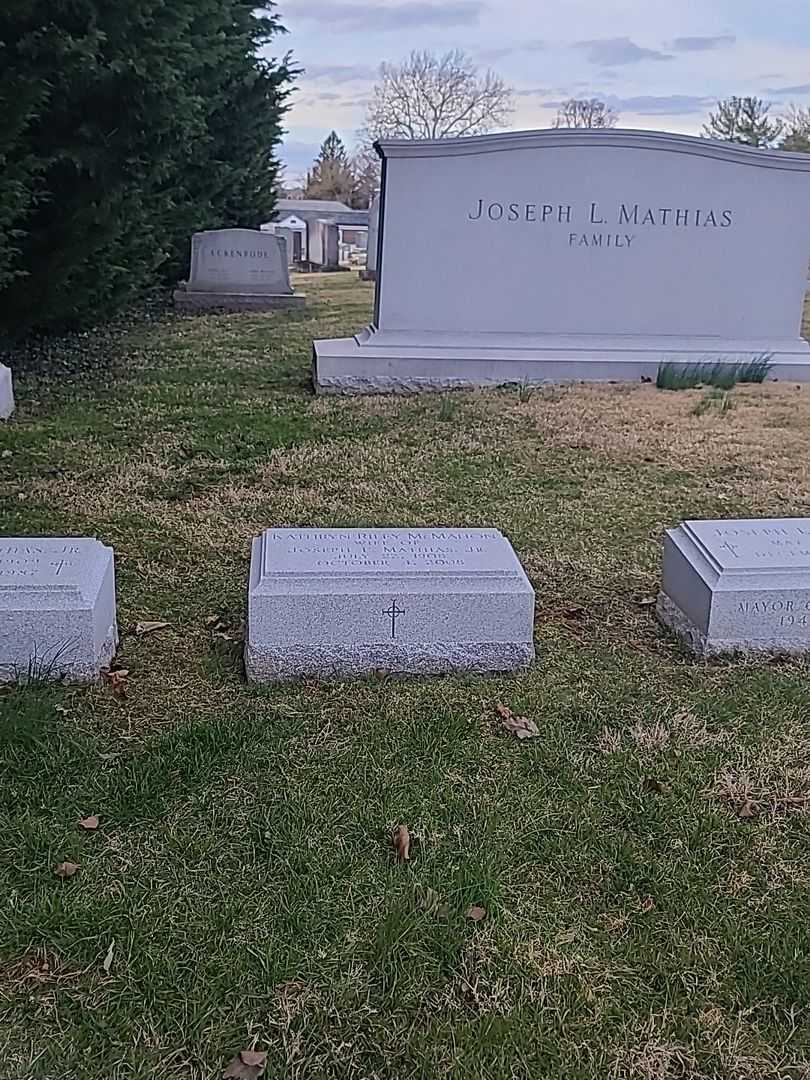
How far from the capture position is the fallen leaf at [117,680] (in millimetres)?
2863

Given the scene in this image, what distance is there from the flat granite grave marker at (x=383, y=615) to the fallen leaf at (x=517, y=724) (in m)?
0.25

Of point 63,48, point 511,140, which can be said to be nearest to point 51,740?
point 63,48

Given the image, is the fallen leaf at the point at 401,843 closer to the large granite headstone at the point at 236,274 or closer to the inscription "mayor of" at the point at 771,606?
the inscription "mayor of" at the point at 771,606

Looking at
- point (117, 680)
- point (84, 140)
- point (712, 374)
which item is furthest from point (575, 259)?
point (117, 680)

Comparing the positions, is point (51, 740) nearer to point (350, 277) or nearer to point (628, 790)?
point (628, 790)

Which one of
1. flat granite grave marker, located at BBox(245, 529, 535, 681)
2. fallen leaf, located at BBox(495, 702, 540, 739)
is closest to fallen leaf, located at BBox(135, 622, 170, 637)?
flat granite grave marker, located at BBox(245, 529, 535, 681)

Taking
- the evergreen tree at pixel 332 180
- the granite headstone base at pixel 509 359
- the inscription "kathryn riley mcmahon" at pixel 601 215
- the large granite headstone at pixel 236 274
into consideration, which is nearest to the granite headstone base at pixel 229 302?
the large granite headstone at pixel 236 274

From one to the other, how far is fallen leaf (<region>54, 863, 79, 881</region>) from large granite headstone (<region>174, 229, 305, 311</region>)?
1151 centimetres

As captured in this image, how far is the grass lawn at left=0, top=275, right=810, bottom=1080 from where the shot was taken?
174 cm

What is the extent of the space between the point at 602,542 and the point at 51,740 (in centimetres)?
243

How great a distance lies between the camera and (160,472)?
5180 mm

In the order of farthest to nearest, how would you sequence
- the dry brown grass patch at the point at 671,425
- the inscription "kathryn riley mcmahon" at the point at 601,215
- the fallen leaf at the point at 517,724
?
the inscription "kathryn riley mcmahon" at the point at 601,215 < the dry brown grass patch at the point at 671,425 < the fallen leaf at the point at 517,724

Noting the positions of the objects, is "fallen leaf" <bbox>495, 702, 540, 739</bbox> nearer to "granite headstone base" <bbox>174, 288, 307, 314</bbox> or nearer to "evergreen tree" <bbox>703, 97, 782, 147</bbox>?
"granite headstone base" <bbox>174, 288, 307, 314</bbox>

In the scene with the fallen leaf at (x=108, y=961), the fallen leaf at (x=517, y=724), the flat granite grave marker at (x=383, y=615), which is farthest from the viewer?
the flat granite grave marker at (x=383, y=615)
